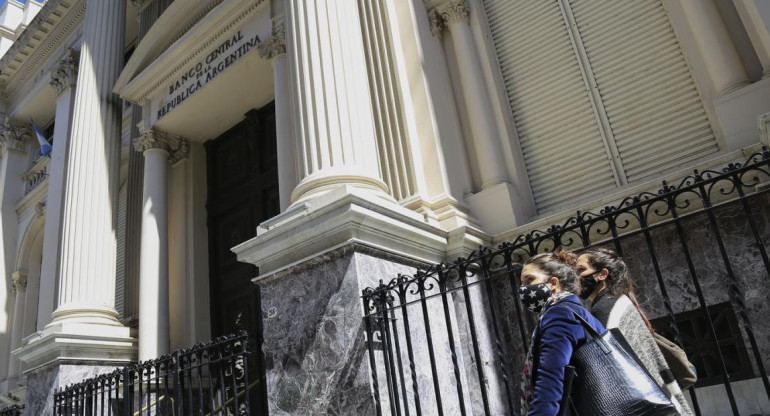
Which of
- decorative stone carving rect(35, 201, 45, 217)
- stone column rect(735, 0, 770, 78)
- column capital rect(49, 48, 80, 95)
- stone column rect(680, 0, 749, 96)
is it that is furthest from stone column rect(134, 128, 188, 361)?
stone column rect(735, 0, 770, 78)

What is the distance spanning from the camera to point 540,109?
7.13 m

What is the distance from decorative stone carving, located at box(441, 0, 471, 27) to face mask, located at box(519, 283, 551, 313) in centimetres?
568

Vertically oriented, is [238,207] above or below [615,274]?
above

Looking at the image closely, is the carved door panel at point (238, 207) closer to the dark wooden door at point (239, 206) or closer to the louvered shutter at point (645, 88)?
the dark wooden door at point (239, 206)

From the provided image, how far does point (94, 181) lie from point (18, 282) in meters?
7.50

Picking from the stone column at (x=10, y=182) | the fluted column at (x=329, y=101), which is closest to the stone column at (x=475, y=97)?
the fluted column at (x=329, y=101)

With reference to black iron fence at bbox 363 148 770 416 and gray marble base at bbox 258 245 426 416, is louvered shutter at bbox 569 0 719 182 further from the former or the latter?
gray marble base at bbox 258 245 426 416

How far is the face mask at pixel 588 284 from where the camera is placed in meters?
3.03

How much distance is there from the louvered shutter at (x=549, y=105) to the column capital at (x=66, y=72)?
996 centimetres

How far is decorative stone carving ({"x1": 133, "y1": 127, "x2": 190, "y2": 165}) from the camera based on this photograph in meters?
10.7

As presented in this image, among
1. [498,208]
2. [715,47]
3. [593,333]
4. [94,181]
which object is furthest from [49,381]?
[715,47]

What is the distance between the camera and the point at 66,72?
13.4m

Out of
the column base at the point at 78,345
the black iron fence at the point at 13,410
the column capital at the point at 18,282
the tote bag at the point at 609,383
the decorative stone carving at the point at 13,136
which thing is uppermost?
the decorative stone carving at the point at 13,136

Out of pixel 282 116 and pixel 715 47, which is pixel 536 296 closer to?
pixel 715 47
